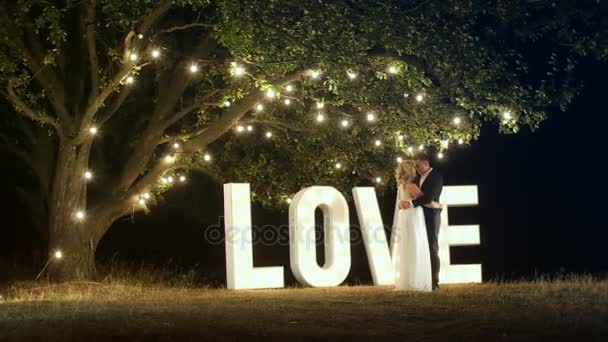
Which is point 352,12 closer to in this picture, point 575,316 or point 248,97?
point 248,97

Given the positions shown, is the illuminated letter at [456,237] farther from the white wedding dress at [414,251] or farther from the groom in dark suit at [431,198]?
the white wedding dress at [414,251]

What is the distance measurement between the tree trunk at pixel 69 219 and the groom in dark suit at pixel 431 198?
22.2 feet

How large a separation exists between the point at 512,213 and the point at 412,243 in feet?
59.7

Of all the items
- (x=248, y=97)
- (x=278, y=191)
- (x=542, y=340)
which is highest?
(x=248, y=97)

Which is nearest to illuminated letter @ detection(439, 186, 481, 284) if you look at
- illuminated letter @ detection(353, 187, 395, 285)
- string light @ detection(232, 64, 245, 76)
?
illuminated letter @ detection(353, 187, 395, 285)

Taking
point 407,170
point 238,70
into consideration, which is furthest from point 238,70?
point 407,170

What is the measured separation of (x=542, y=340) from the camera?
38.4 ft

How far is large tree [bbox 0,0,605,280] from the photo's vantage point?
18672 mm

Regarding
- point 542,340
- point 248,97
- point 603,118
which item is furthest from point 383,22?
point 603,118

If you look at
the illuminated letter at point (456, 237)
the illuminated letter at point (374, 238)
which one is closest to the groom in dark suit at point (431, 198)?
the illuminated letter at point (456, 237)

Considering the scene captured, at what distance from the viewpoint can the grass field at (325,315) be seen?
12.1m

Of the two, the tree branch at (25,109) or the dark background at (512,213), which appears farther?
the dark background at (512,213)

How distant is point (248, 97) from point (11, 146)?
19.0ft

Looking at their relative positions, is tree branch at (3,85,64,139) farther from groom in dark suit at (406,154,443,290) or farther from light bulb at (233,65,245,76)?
groom in dark suit at (406,154,443,290)
